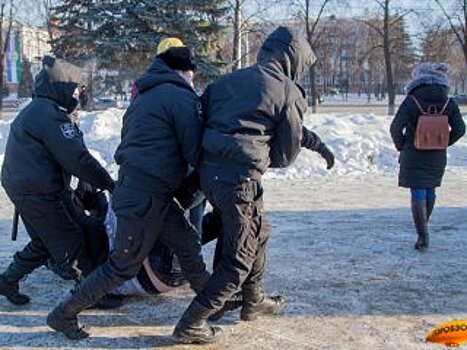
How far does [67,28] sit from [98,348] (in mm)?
20314

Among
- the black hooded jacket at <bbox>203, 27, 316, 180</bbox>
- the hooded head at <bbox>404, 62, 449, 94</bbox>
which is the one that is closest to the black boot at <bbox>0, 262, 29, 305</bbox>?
the black hooded jacket at <bbox>203, 27, 316, 180</bbox>

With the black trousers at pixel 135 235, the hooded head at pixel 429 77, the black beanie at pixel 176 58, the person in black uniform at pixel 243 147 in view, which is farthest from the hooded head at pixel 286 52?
the hooded head at pixel 429 77

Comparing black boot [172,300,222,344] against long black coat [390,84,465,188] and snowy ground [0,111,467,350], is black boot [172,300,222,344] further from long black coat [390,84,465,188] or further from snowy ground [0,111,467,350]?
long black coat [390,84,465,188]

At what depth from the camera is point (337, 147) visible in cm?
1257

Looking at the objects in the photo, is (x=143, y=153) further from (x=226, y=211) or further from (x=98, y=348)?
(x=98, y=348)

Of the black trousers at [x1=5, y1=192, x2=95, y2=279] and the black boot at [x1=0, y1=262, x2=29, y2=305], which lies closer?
the black trousers at [x1=5, y1=192, x2=95, y2=279]

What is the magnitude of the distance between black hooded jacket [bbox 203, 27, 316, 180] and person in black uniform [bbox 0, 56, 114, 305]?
91 cm

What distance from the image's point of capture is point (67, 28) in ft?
74.0

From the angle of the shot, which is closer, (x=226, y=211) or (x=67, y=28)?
(x=226, y=211)

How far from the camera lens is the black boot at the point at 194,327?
147 inches

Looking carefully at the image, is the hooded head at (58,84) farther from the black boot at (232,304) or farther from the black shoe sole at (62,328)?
the black boot at (232,304)

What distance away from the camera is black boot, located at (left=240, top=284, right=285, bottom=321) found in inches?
162

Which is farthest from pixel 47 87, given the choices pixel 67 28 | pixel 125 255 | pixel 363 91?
pixel 363 91

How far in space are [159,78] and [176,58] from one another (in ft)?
0.68
